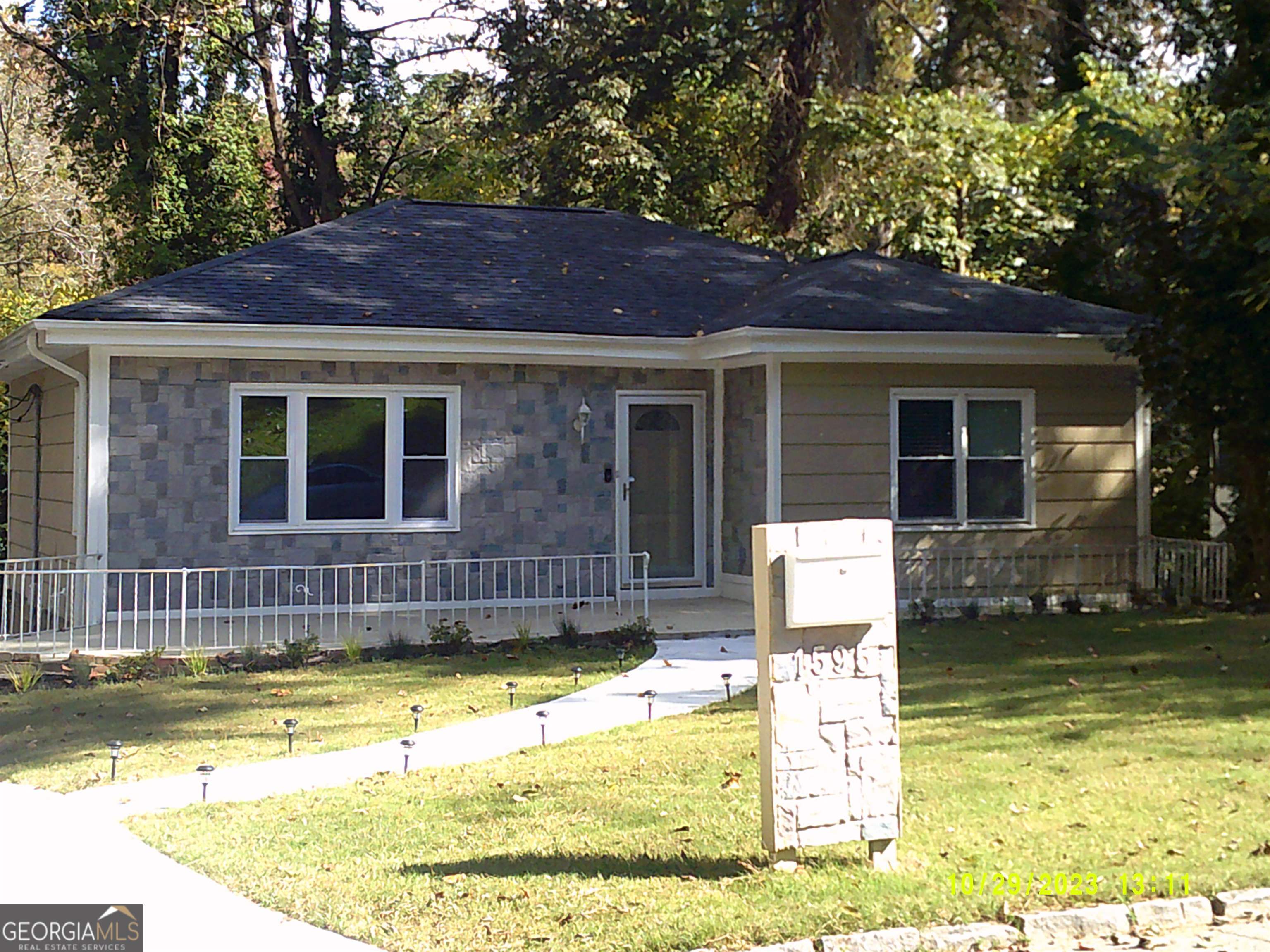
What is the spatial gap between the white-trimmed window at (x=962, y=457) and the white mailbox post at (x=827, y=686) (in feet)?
31.7

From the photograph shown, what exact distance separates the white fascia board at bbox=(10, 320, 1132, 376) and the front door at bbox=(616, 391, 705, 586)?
692 mm

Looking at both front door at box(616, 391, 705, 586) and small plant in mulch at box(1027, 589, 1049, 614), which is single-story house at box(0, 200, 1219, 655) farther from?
small plant in mulch at box(1027, 589, 1049, 614)

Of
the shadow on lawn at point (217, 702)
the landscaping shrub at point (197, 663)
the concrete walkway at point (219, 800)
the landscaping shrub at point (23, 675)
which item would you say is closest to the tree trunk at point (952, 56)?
the shadow on lawn at point (217, 702)

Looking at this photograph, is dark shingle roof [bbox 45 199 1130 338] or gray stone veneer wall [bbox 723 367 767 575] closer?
dark shingle roof [bbox 45 199 1130 338]

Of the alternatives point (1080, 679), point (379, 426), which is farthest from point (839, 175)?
point (1080, 679)

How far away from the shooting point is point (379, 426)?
15.2 meters

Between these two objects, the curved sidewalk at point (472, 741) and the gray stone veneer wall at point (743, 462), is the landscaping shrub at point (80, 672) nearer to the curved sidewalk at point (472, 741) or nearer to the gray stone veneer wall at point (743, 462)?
the curved sidewalk at point (472, 741)

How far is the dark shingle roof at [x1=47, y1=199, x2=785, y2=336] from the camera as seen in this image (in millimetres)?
14656

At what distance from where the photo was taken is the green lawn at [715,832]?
5.58 m

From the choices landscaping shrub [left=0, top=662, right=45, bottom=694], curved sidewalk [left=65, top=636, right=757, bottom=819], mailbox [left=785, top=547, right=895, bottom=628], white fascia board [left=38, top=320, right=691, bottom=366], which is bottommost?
curved sidewalk [left=65, top=636, right=757, bottom=819]

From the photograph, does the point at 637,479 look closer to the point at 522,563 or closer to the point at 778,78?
Answer: the point at 522,563

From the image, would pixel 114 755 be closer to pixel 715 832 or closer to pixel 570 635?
pixel 715 832

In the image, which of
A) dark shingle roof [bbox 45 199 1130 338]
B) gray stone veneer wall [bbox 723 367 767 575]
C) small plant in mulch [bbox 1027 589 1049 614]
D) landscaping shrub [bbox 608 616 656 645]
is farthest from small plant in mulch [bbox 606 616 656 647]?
small plant in mulch [bbox 1027 589 1049 614]

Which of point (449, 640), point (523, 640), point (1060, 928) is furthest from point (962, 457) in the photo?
point (1060, 928)
